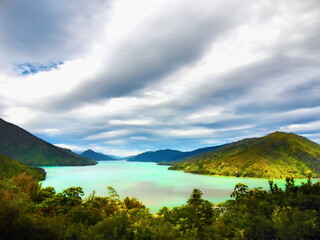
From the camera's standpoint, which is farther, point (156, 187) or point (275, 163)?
point (275, 163)

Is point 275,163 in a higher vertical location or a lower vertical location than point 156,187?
higher

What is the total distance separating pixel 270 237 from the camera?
21.8ft

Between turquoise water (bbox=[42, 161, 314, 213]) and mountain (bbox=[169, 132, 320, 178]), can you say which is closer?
turquoise water (bbox=[42, 161, 314, 213])

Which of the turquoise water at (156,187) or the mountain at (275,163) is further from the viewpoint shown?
the mountain at (275,163)

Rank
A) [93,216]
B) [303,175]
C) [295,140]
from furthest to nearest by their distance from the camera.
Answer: [295,140]
[303,175]
[93,216]

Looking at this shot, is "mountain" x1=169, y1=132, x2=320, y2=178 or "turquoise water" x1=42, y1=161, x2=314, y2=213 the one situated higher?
"mountain" x1=169, y1=132, x2=320, y2=178

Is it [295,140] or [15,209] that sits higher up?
[295,140]

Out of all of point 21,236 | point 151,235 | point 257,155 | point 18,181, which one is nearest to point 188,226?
point 151,235

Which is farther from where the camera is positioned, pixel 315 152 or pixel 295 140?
pixel 295 140

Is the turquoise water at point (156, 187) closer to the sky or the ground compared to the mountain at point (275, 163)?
closer to the ground

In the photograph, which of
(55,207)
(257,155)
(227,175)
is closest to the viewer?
(55,207)

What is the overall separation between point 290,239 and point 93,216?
884cm

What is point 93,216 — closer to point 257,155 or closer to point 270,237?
point 270,237

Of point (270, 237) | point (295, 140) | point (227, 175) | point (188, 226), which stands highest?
point (295, 140)
